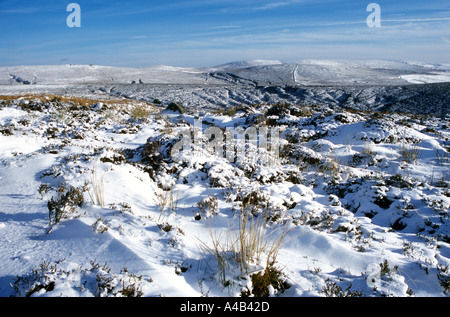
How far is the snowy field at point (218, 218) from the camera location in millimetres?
2582

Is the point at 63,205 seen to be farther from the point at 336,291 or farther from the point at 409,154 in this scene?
the point at 409,154

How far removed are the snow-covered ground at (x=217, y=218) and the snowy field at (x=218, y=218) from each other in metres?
0.02

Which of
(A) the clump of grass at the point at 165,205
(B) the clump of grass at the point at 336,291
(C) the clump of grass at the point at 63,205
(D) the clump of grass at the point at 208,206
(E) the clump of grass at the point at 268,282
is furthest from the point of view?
(D) the clump of grass at the point at 208,206

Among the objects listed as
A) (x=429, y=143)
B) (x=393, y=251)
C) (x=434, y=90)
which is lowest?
(x=393, y=251)

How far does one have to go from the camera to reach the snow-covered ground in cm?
258

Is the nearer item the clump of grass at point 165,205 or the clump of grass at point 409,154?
the clump of grass at point 165,205

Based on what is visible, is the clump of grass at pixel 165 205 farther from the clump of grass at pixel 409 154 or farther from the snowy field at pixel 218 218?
the clump of grass at pixel 409 154

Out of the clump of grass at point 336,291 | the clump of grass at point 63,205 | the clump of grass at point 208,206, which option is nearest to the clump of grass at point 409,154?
the clump of grass at point 208,206

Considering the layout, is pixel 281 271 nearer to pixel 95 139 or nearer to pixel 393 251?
pixel 393 251
